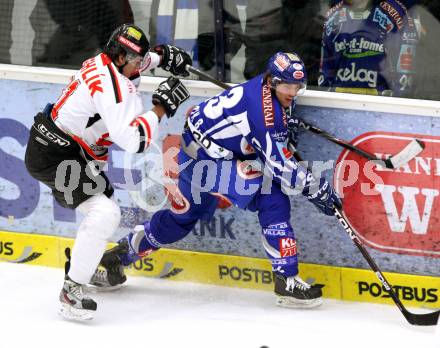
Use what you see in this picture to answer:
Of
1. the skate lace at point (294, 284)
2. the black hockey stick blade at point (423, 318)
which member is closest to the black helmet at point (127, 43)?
the skate lace at point (294, 284)

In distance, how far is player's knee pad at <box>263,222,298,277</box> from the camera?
4.91 meters

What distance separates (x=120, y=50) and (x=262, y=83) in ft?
2.22

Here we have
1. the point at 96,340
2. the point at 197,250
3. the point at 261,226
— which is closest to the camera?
the point at 96,340

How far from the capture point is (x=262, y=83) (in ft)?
15.9

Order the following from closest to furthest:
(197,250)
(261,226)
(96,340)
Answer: (96,340), (261,226), (197,250)

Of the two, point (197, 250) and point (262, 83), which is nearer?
point (262, 83)

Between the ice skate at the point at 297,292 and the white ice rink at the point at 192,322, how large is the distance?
0.04 meters

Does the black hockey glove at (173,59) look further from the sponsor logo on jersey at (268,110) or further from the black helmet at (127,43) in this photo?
the sponsor logo on jersey at (268,110)

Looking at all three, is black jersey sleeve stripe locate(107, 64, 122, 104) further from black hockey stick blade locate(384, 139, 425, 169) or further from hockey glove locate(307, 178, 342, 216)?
black hockey stick blade locate(384, 139, 425, 169)

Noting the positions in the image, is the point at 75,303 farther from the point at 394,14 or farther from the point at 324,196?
the point at 394,14

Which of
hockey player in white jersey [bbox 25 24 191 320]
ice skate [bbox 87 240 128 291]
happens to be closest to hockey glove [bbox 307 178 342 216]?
hockey player in white jersey [bbox 25 24 191 320]

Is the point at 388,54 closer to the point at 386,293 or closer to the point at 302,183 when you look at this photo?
the point at 302,183

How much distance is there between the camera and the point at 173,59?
5172 mm

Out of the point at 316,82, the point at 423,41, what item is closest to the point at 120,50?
the point at 316,82
